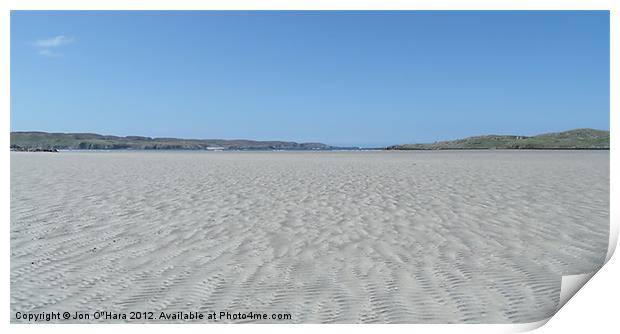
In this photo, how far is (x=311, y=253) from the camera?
5742 millimetres

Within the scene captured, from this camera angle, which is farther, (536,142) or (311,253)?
(536,142)

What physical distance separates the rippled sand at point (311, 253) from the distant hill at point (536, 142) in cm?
4544

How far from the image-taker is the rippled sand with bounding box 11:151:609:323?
14.1 feet

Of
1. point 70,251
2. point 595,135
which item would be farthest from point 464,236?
point 595,135

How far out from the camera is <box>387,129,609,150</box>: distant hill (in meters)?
50.5

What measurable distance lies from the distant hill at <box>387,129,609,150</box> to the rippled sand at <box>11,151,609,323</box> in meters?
45.4

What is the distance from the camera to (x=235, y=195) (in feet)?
35.0

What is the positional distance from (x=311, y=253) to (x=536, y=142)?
2356 inches

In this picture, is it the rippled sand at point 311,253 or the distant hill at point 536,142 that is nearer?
the rippled sand at point 311,253

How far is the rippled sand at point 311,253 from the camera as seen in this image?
4.31m

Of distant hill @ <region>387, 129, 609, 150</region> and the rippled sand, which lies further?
distant hill @ <region>387, 129, 609, 150</region>

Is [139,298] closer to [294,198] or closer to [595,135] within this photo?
[294,198]

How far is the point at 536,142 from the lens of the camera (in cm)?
5822
